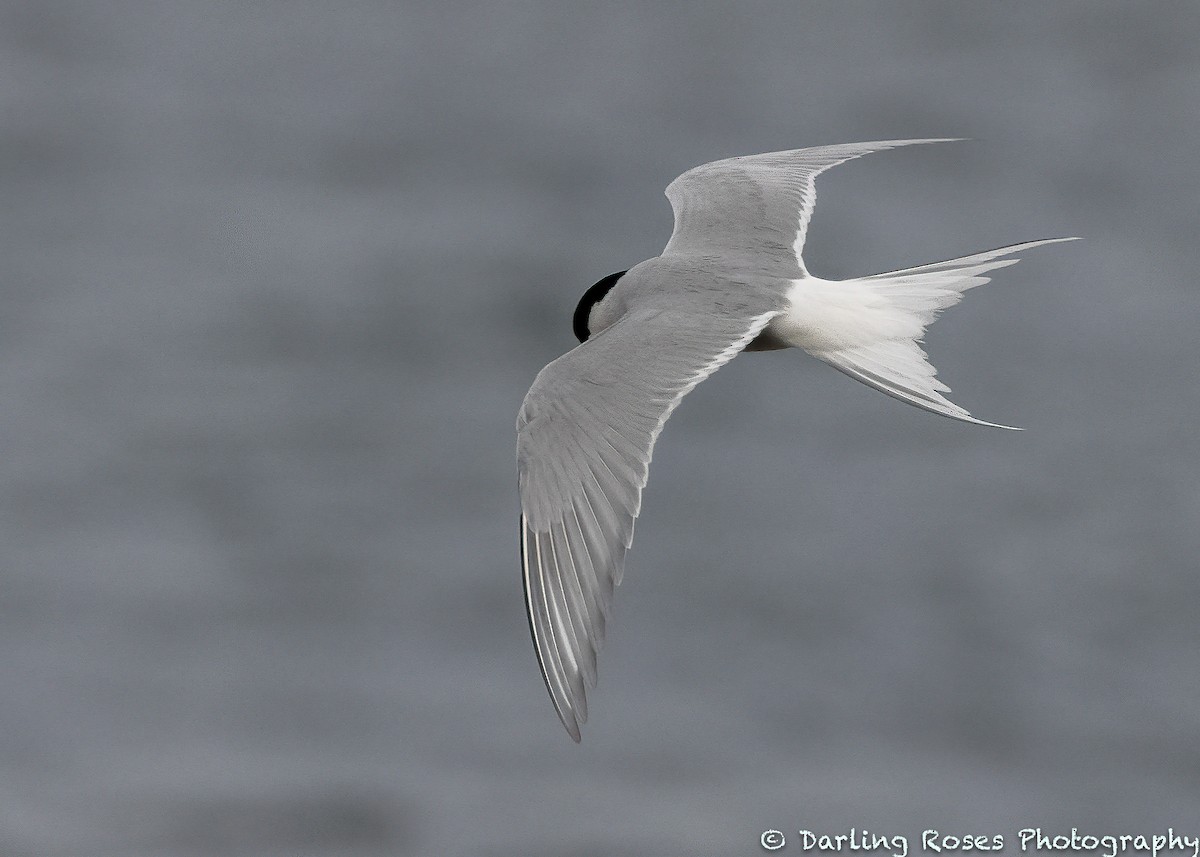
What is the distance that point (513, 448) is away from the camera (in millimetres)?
11070

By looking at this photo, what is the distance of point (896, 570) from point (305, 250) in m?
4.71

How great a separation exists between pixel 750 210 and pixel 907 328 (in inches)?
34.5

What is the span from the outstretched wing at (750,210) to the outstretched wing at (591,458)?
696 mm

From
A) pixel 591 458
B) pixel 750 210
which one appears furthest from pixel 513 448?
pixel 591 458

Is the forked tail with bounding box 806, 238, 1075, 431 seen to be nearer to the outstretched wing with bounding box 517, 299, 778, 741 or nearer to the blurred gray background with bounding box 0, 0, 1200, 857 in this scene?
the outstretched wing with bounding box 517, 299, 778, 741

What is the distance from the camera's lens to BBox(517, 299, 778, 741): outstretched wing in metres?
4.73

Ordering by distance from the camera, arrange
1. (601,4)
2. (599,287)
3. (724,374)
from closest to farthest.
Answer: (599,287), (724,374), (601,4)

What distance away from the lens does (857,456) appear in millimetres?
11070

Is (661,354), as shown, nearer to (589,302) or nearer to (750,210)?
(589,302)

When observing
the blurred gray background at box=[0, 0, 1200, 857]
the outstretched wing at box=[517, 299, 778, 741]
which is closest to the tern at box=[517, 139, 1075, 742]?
the outstretched wing at box=[517, 299, 778, 741]

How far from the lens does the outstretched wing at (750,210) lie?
6.29 m

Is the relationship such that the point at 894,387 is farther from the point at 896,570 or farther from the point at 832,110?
the point at 832,110

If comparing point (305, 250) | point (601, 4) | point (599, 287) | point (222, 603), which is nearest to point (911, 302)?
point (599, 287)

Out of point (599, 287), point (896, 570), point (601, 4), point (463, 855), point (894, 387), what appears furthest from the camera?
point (601, 4)
